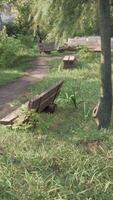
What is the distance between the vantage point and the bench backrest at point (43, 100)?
890 cm

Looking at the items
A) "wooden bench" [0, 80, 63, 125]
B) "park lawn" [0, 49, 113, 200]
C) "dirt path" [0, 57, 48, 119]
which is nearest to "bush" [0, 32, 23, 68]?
"dirt path" [0, 57, 48, 119]

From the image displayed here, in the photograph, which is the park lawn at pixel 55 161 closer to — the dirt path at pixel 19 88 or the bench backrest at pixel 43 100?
the bench backrest at pixel 43 100

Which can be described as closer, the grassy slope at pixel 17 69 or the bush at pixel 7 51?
the grassy slope at pixel 17 69

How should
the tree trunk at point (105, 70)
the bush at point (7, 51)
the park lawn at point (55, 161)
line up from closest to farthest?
1. the park lawn at point (55, 161)
2. the tree trunk at point (105, 70)
3. the bush at point (7, 51)

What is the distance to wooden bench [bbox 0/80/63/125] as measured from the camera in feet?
28.2

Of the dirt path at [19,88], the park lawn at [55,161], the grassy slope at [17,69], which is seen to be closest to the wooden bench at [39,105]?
the park lawn at [55,161]

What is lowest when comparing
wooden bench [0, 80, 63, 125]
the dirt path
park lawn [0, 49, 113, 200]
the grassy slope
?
the dirt path

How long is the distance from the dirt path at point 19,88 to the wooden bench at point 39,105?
0.95 metres

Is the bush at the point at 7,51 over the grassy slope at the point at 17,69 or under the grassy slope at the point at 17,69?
over

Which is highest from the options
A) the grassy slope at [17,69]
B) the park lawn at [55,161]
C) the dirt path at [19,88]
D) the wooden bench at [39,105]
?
the wooden bench at [39,105]

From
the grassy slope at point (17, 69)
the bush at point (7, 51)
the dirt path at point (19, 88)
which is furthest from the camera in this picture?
the bush at point (7, 51)

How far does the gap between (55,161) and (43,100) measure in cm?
353

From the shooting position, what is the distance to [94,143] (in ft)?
22.9

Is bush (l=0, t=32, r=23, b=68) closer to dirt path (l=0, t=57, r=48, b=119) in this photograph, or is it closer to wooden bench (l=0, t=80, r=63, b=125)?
dirt path (l=0, t=57, r=48, b=119)
